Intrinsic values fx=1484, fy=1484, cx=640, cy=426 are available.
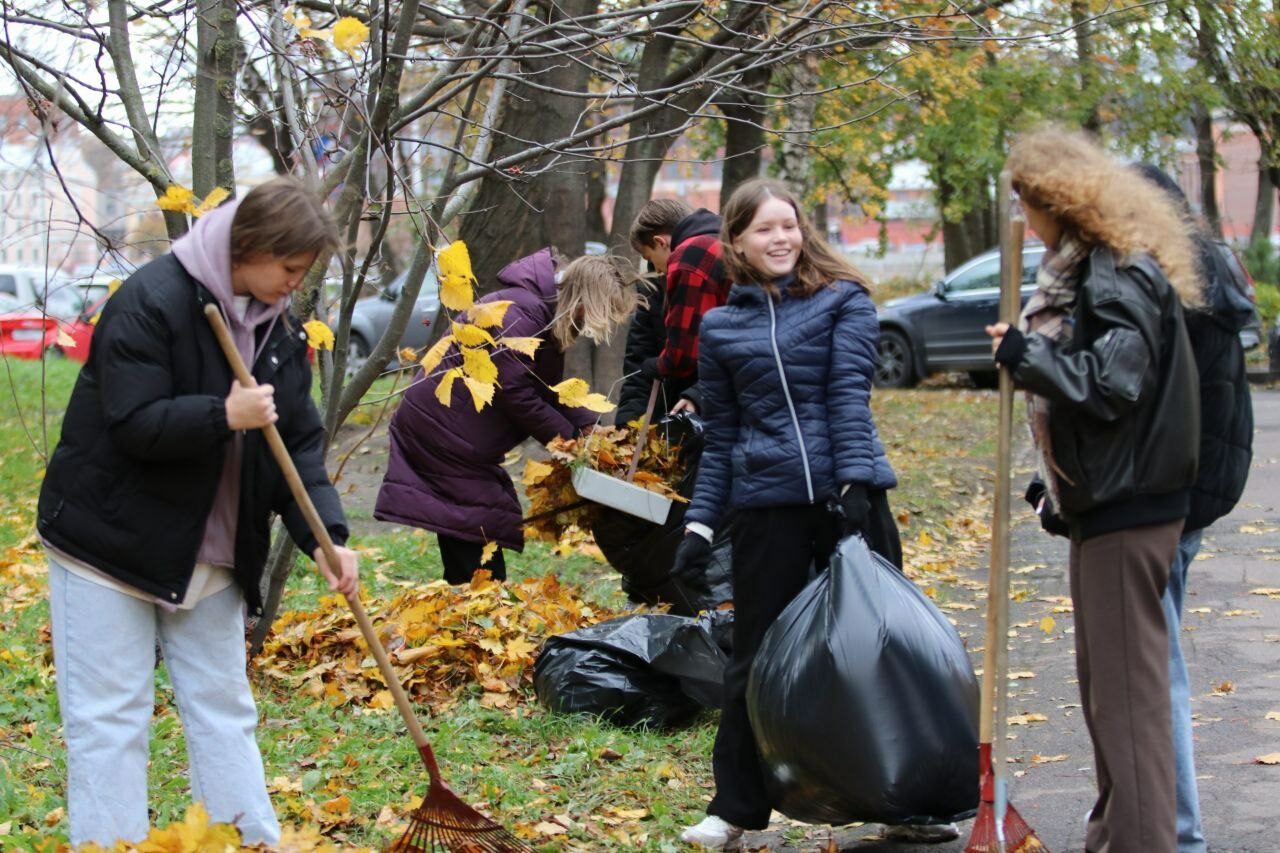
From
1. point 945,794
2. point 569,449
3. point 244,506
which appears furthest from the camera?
point 569,449

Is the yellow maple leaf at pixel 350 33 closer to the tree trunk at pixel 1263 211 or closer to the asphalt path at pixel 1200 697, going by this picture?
the asphalt path at pixel 1200 697

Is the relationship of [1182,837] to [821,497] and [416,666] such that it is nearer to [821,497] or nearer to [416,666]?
[821,497]

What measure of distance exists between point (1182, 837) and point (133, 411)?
8.67 feet

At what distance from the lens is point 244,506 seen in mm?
3340

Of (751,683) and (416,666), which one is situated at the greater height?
(751,683)

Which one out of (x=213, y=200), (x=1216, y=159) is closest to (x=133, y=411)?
(x=213, y=200)

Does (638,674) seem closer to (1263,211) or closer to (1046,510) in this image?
(1046,510)

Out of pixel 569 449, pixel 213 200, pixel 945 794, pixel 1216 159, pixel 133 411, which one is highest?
pixel 1216 159

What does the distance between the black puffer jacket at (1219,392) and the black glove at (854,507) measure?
0.78m

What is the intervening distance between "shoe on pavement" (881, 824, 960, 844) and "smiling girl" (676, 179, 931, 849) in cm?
37

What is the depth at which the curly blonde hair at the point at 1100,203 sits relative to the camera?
3.24 m

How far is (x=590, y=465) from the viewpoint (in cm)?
570

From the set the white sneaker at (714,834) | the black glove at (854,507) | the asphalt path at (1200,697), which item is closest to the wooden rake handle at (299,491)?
the white sneaker at (714,834)

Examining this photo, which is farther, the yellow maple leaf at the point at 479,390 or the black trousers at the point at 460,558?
the black trousers at the point at 460,558
